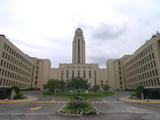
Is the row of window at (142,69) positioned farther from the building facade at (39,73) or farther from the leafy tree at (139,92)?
the building facade at (39,73)

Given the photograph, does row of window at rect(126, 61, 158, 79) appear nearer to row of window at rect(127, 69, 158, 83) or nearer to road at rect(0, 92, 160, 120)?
row of window at rect(127, 69, 158, 83)

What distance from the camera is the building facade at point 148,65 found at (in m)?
53.2

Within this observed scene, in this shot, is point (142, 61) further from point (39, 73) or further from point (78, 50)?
point (78, 50)

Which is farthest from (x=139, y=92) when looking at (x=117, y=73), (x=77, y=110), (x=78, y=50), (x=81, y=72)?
(x=78, y=50)

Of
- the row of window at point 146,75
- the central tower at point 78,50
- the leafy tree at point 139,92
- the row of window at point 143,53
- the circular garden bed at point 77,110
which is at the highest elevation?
the central tower at point 78,50

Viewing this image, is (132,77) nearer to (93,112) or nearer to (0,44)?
(0,44)

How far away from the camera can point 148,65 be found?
60.1 meters

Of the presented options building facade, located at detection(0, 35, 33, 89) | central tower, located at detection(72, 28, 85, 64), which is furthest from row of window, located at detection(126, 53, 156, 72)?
central tower, located at detection(72, 28, 85, 64)

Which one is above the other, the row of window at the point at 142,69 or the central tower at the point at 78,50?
the central tower at the point at 78,50

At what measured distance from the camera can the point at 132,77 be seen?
82.8 metres

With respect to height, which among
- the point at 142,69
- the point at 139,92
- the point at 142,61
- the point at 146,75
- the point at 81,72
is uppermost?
the point at 81,72

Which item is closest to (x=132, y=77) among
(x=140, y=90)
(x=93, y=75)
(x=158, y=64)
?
(x=158, y=64)

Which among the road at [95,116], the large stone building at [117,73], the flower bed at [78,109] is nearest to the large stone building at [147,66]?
the large stone building at [117,73]

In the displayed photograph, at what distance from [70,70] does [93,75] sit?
2017cm
